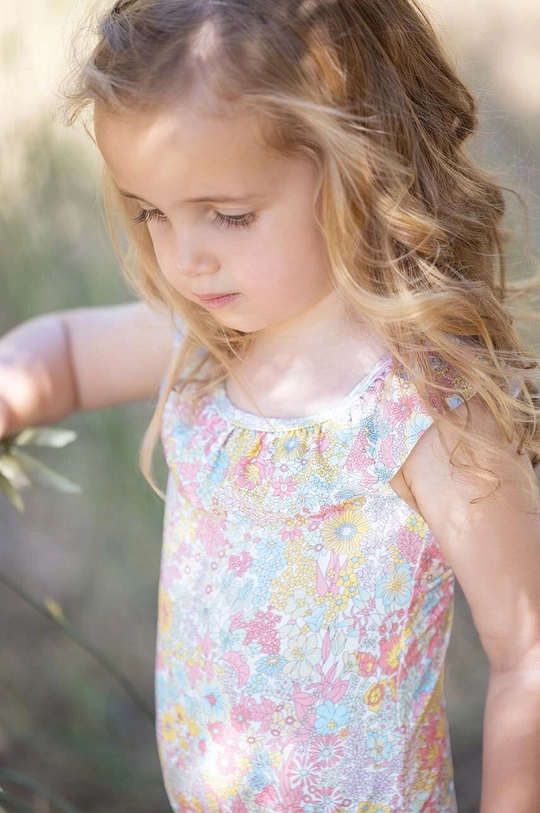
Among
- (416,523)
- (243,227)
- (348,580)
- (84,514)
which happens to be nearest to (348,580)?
(348,580)

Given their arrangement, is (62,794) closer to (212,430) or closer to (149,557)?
(149,557)

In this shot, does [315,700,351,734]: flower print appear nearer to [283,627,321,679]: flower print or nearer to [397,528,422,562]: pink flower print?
[283,627,321,679]: flower print

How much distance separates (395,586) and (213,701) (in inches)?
10.9

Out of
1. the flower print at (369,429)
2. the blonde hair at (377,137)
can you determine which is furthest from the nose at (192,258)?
the flower print at (369,429)

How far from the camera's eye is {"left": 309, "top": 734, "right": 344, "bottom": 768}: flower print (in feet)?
3.44

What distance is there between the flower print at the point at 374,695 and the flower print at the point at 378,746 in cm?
4

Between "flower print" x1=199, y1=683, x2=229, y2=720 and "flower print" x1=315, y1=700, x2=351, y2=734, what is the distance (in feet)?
0.39

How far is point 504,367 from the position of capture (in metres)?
1.00

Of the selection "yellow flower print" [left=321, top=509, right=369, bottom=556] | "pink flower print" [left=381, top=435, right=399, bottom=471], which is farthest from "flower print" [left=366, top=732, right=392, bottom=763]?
"pink flower print" [left=381, top=435, right=399, bottom=471]

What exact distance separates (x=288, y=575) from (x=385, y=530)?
0.13m

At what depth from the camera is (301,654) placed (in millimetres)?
1039

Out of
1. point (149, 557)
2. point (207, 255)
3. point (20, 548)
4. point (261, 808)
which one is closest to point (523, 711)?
point (261, 808)

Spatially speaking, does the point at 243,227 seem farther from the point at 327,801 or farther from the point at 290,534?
the point at 327,801

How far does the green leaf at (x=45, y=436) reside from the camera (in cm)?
116
